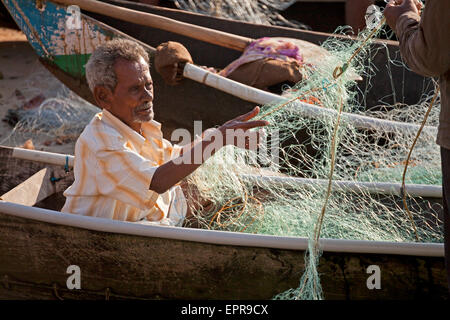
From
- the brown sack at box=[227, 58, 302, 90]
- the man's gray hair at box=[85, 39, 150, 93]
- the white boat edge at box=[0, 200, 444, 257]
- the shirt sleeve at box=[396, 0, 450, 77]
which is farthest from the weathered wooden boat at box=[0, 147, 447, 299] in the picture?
the brown sack at box=[227, 58, 302, 90]

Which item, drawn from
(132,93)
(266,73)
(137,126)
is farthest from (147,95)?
(266,73)

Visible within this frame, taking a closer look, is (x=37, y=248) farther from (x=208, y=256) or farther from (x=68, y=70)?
(x=68, y=70)

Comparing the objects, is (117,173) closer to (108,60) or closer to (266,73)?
(108,60)

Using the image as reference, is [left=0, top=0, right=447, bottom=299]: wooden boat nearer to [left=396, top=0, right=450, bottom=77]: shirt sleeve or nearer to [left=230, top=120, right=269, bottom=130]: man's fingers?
[left=230, top=120, right=269, bottom=130]: man's fingers

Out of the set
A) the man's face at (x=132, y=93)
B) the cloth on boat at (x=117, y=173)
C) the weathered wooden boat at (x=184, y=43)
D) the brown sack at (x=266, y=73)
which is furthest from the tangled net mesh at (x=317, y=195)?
the brown sack at (x=266, y=73)

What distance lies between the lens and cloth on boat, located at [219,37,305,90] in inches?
200

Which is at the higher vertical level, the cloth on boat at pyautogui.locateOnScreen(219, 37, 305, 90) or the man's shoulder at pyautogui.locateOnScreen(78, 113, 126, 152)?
the cloth on boat at pyautogui.locateOnScreen(219, 37, 305, 90)

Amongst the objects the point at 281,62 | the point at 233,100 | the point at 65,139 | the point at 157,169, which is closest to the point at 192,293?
the point at 157,169

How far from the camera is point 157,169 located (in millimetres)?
2762

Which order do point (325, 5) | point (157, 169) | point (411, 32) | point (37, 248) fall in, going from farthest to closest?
point (325, 5)
point (37, 248)
point (157, 169)
point (411, 32)

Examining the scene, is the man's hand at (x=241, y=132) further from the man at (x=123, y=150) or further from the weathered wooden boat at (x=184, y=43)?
the weathered wooden boat at (x=184, y=43)

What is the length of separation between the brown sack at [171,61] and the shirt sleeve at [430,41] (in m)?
2.90

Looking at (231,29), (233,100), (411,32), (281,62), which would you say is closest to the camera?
(411,32)

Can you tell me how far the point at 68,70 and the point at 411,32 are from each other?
4.24 m
